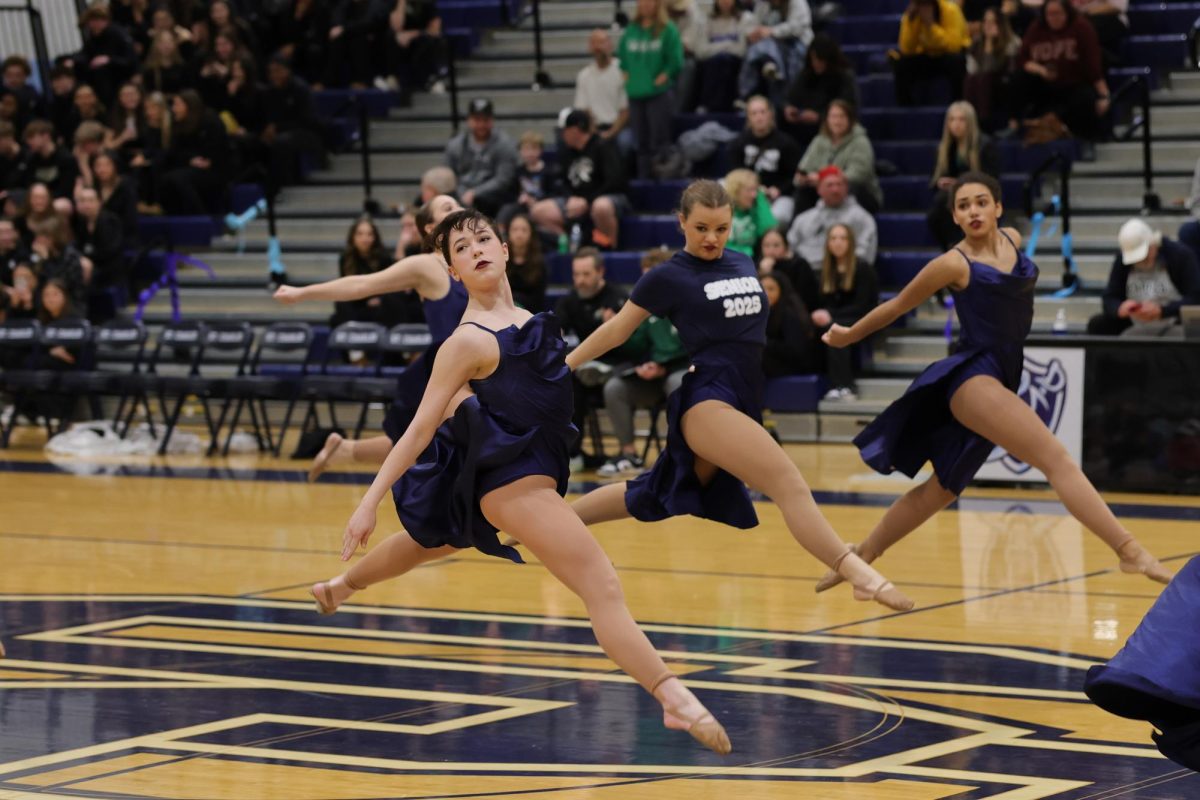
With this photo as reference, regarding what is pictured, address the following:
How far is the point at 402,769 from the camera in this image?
604 cm

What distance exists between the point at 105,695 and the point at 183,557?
3.45 m

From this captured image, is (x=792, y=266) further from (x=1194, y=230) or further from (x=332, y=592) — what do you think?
(x=332, y=592)

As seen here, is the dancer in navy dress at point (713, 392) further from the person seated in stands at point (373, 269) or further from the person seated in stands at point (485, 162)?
the person seated in stands at point (485, 162)

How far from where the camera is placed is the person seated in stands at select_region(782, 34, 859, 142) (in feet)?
54.9

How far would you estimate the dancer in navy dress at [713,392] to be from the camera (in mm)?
7398


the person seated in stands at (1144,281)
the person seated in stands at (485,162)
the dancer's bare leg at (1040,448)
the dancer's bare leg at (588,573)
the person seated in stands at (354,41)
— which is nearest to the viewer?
the dancer's bare leg at (588,573)

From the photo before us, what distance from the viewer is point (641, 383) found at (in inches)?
543

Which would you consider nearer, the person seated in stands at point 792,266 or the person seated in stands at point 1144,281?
the person seated in stands at point 1144,281

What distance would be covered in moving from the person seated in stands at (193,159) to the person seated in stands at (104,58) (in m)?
1.75

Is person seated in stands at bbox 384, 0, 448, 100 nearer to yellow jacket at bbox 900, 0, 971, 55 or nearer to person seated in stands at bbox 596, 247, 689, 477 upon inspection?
yellow jacket at bbox 900, 0, 971, 55

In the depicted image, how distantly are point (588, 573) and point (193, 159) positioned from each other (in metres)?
14.9

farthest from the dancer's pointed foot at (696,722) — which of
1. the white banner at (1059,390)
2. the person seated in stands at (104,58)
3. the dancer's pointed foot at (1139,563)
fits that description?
the person seated in stands at (104,58)

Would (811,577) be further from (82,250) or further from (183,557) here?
(82,250)

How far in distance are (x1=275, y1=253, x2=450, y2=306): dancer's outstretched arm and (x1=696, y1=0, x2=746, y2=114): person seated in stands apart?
31.3 ft
